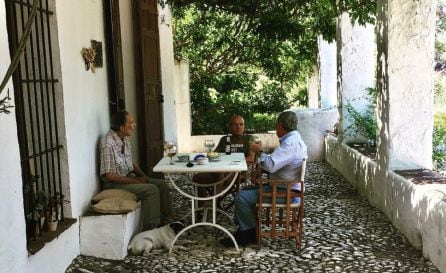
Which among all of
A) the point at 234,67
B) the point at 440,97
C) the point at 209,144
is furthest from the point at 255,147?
the point at 234,67

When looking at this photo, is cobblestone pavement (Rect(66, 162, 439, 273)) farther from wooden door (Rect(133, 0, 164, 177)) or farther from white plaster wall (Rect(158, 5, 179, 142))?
white plaster wall (Rect(158, 5, 179, 142))

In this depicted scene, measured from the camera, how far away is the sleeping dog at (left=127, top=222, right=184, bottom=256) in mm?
4289

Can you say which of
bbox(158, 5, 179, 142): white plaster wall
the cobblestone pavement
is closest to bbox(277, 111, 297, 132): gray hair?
the cobblestone pavement

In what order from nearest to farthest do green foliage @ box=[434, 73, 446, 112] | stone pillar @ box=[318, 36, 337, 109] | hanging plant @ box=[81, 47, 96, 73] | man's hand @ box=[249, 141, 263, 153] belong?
hanging plant @ box=[81, 47, 96, 73] → man's hand @ box=[249, 141, 263, 153] → green foliage @ box=[434, 73, 446, 112] → stone pillar @ box=[318, 36, 337, 109]

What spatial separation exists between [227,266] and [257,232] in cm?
55

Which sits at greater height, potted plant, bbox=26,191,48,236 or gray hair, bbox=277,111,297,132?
gray hair, bbox=277,111,297,132

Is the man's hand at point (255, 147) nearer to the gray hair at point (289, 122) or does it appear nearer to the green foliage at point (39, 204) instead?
the gray hair at point (289, 122)

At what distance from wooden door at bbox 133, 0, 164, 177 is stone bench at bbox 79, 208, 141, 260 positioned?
2.32 meters

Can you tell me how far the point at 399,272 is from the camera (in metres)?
3.72

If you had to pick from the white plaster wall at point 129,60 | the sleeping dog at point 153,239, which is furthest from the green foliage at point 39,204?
the white plaster wall at point 129,60

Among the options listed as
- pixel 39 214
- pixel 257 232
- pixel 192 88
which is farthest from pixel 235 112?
pixel 39 214

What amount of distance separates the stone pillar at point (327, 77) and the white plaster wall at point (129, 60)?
505 centimetres

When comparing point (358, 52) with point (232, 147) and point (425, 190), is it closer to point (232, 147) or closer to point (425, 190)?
point (232, 147)

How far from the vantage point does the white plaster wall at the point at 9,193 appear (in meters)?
2.78
